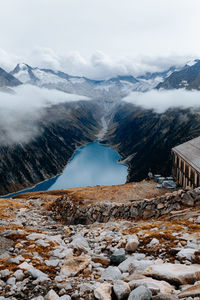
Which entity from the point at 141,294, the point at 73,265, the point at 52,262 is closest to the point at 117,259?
the point at 73,265

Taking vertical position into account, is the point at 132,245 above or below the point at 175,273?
below

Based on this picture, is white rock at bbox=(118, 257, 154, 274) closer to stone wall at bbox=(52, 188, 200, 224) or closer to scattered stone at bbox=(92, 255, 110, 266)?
scattered stone at bbox=(92, 255, 110, 266)

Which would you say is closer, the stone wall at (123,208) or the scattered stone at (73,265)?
the scattered stone at (73,265)

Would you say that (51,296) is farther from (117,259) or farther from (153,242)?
(153,242)

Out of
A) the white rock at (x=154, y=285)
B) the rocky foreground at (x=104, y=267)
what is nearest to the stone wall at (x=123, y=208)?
the rocky foreground at (x=104, y=267)

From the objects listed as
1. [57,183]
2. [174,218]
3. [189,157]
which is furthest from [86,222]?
A: [57,183]

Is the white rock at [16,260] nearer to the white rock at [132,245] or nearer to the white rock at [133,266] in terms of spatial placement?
the white rock at [133,266]
